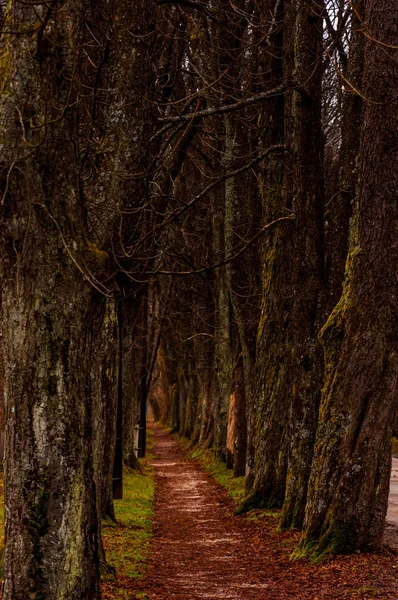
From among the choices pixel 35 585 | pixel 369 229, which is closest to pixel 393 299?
pixel 369 229

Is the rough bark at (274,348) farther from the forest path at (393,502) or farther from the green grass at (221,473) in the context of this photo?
the forest path at (393,502)

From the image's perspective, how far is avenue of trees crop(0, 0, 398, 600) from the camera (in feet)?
21.5

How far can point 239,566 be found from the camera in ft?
37.2

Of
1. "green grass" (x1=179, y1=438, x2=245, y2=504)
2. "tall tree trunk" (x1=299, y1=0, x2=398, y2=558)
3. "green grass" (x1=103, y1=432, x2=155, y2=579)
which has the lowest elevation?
"green grass" (x1=179, y1=438, x2=245, y2=504)

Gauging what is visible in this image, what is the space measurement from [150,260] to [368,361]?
360 centimetres

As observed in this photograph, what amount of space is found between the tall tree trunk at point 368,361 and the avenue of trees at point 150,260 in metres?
0.02

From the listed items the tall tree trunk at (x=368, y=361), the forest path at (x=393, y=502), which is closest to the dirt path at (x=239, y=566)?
the tall tree trunk at (x=368, y=361)

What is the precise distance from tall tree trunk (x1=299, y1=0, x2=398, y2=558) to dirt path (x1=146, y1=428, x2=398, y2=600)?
52 cm

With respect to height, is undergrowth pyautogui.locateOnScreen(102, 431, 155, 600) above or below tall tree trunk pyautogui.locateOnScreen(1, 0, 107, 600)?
below

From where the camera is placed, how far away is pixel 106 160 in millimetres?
7383

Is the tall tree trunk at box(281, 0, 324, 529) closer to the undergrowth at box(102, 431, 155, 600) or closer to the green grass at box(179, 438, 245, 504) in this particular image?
the undergrowth at box(102, 431, 155, 600)

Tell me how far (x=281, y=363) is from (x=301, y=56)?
18.4 ft

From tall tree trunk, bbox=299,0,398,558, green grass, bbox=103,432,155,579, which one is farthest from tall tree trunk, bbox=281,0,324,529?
green grass, bbox=103,432,155,579

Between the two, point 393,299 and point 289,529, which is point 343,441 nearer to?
point 393,299
